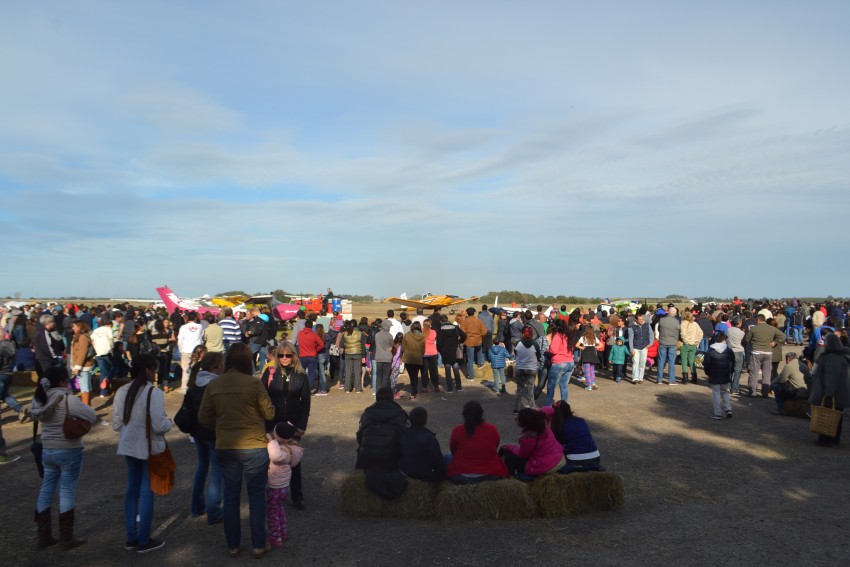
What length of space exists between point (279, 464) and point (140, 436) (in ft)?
4.04

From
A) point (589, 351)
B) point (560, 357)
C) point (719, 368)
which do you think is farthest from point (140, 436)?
point (589, 351)

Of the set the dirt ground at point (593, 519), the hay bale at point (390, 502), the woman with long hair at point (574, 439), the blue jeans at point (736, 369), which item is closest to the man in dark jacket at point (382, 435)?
the hay bale at point (390, 502)

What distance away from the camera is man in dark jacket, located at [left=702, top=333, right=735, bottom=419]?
9766 mm

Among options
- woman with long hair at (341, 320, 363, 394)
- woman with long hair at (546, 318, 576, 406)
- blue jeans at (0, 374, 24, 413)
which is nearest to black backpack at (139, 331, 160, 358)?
blue jeans at (0, 374, 24, 413)

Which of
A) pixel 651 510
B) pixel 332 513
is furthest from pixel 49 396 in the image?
pixel 651 510

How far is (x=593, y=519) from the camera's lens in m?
5.77

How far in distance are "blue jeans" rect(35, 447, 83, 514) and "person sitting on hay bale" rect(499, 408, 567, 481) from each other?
14.2 feet

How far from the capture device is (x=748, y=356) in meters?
13.2

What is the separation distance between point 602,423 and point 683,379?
553cm

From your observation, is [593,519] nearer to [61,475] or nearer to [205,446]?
[205,446]

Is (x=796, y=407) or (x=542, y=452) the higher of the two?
(x=542, y=452)

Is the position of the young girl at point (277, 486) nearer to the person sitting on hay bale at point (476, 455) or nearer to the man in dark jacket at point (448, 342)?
the person sitting on hay bale at point (476, 455)

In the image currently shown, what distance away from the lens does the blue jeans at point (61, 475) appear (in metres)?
4.92

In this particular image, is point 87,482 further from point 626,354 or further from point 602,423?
point 626,354
